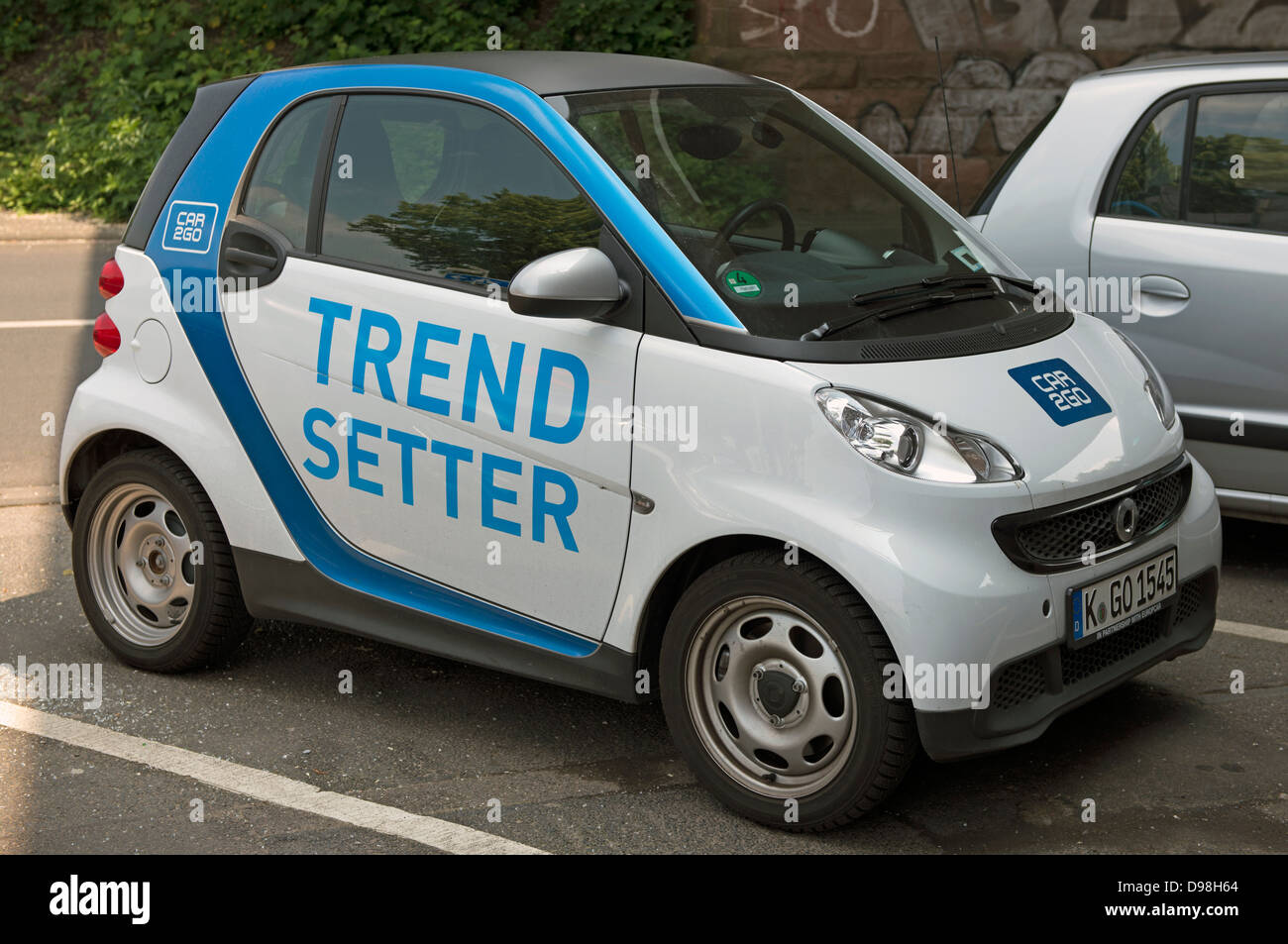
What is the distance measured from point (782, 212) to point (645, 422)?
0.76 metres

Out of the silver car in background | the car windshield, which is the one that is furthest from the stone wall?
the car windshield

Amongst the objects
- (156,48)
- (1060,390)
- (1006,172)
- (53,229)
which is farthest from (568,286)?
(156,48)

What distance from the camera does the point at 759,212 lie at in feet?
13.2

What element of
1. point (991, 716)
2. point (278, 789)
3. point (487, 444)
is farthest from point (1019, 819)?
point (278, 789)

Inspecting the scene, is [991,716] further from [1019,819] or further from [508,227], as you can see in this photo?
[508,227]

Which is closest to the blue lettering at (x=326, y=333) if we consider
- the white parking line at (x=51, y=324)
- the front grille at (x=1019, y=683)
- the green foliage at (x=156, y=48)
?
the front grille at (x=1019, y=683)

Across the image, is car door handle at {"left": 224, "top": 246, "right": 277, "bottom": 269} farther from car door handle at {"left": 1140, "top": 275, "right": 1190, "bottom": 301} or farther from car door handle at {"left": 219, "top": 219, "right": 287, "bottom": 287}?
car door handle at {"left": 1140, "top": 275, "right": 1190, "bottom": 301}

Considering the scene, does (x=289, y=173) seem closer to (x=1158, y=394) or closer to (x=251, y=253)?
(x=251, y=253)

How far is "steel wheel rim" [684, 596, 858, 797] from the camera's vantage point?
11.7 feet

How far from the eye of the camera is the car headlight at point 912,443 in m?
3.43

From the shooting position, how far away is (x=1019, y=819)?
12.4ft

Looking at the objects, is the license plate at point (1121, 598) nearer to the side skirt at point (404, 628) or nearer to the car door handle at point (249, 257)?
the side skirt at point (404, 628)

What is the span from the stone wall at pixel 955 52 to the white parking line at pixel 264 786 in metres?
9.43

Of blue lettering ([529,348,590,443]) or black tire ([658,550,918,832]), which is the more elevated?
blue lettering ([529,348,590,443])
